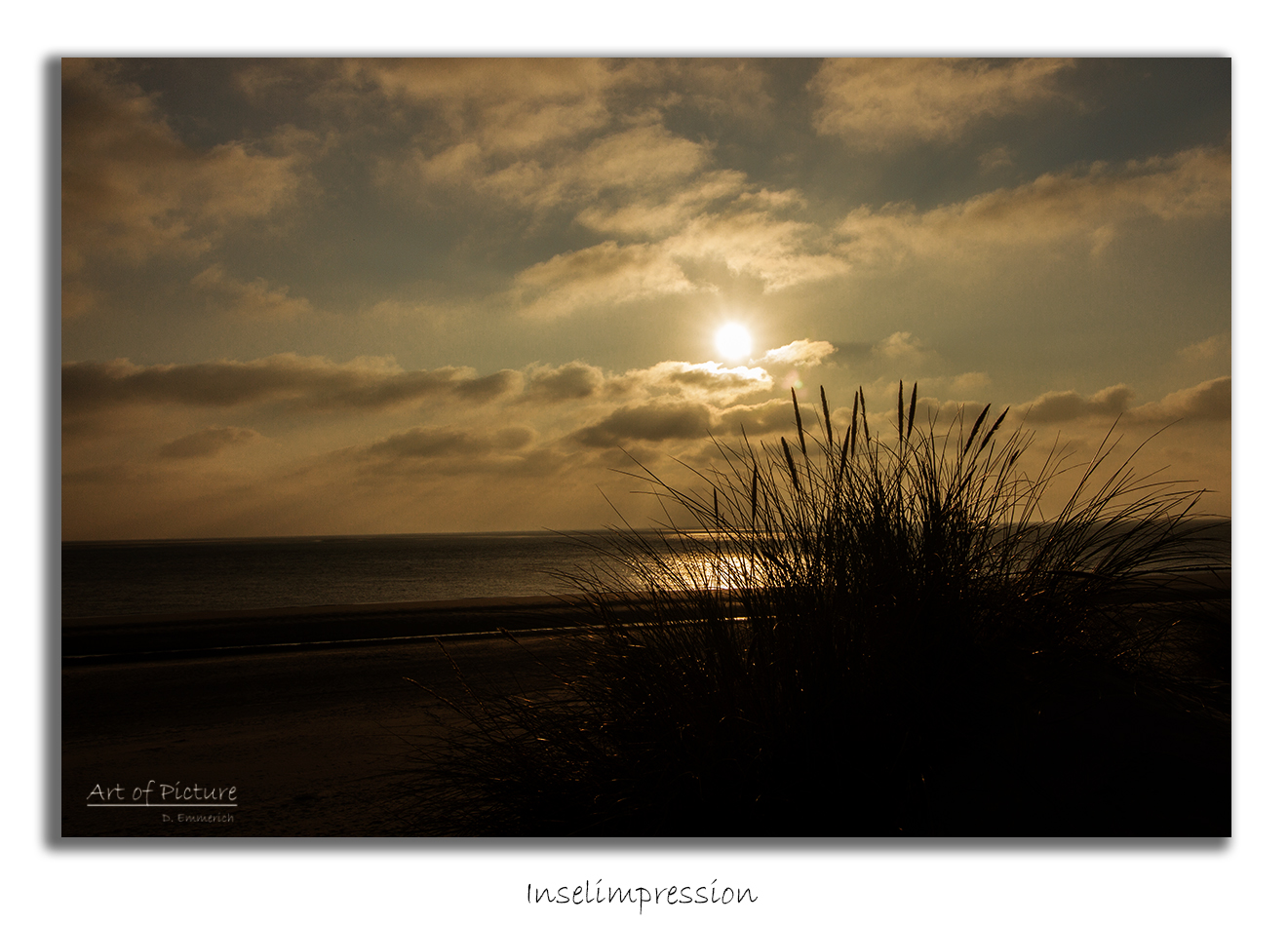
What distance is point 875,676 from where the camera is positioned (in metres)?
1.66

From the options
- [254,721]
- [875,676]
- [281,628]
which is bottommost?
[281,628]

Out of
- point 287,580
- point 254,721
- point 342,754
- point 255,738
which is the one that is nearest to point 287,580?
point 287,580

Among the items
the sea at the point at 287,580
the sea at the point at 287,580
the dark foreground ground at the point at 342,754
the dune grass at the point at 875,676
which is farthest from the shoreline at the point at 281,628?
the sea at the point at 287,580

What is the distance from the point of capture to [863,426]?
6.61 ft

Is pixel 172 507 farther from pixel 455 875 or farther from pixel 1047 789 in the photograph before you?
pixel 1047 789

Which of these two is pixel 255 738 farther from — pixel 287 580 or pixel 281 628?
pixel 287 580

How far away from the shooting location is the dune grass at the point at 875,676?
5.42ft

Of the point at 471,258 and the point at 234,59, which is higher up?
the point at 234,59

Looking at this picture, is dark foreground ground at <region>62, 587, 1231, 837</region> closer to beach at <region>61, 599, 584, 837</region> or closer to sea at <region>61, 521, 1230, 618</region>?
beach at <region>61, 599, 584, 837</region>

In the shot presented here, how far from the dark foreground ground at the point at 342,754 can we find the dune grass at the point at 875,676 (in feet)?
0.04

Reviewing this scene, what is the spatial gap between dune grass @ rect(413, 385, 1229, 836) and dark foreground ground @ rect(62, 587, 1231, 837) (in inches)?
0.5

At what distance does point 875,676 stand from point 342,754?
1.77 m

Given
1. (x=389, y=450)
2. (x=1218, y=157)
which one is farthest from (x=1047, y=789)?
(x=389, y=450)

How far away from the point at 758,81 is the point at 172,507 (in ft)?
8.71
